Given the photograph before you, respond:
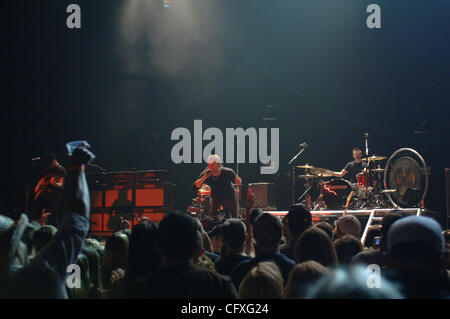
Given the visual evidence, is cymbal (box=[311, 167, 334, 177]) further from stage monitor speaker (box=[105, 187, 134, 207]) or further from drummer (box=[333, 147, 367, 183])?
stage monitor speaker (box=[105, 187, 134, 207])

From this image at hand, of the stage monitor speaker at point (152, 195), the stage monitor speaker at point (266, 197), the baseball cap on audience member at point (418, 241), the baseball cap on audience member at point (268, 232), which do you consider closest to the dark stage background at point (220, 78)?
the stage monitor speaker at point (266, 197)

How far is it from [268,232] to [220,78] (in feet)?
32.8

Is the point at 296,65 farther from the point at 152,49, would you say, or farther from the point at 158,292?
the point at 158,292

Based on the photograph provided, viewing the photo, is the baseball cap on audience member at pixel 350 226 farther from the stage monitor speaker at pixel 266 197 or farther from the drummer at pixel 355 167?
the drummer at pixel 355 167

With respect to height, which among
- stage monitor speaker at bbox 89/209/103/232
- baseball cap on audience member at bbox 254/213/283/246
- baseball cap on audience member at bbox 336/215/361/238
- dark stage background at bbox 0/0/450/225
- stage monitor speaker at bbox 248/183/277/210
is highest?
dark stage background at bbox 0/0/450/225

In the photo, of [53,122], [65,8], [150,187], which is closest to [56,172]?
[150,187]

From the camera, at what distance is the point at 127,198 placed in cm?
1000

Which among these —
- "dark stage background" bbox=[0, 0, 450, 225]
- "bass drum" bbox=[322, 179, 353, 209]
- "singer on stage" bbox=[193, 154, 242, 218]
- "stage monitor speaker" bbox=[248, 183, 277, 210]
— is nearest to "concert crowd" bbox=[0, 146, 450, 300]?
"singer on stage" bbox=[193, 154, 242, 218]

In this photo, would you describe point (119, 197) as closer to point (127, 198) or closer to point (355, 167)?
point (127, 198)

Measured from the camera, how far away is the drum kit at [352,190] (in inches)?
382

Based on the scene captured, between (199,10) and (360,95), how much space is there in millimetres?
4645

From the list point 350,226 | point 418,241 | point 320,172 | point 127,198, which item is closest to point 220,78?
point 320,172

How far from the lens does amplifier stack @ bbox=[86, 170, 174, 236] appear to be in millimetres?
9867

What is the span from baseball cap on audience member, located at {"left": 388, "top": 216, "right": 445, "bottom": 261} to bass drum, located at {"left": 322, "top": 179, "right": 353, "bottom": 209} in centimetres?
850
